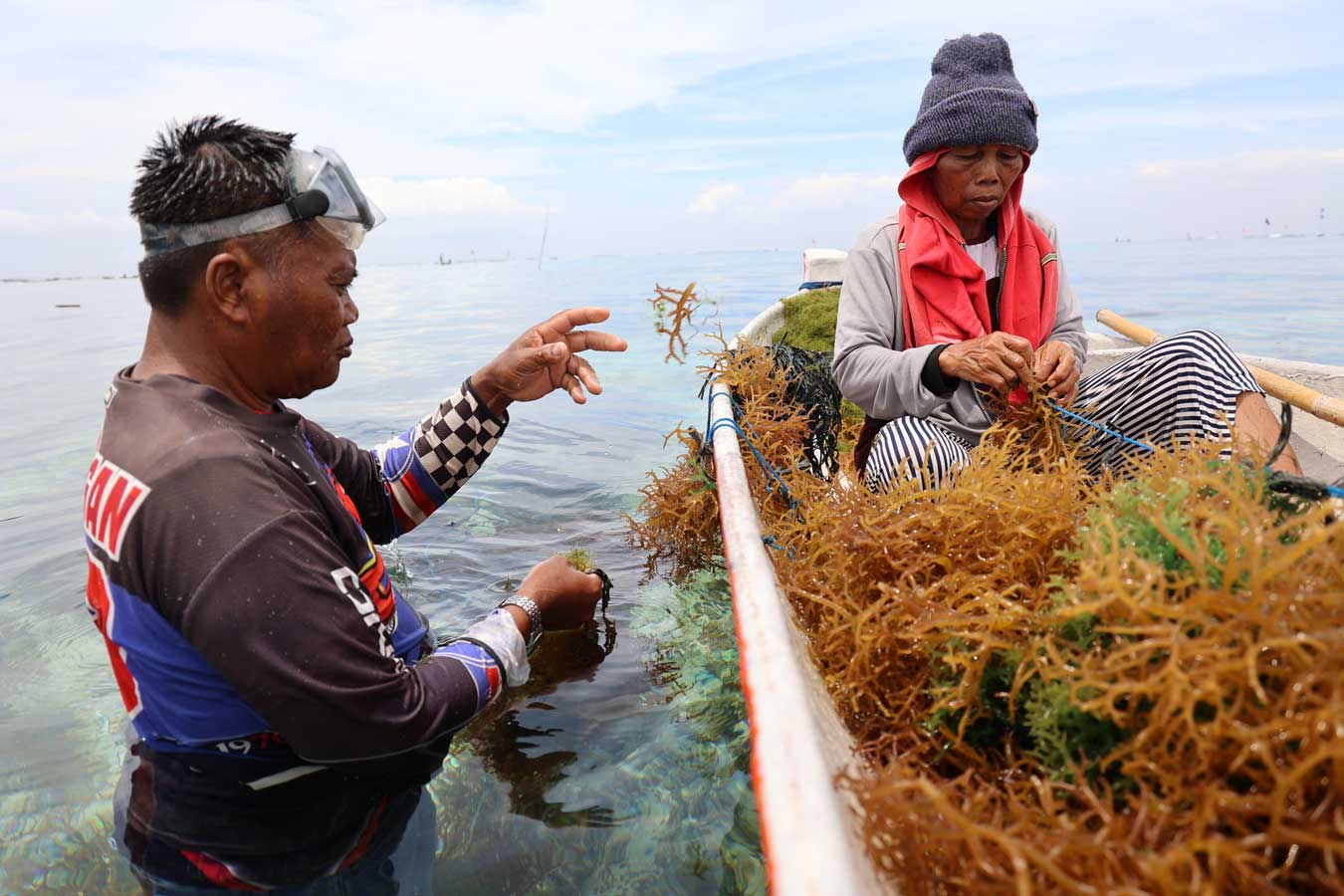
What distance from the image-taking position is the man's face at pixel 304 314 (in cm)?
201

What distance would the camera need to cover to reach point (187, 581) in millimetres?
1653

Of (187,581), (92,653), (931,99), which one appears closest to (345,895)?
(187,581)

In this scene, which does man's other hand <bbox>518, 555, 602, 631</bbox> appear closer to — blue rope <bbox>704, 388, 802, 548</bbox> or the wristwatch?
the wristwatch

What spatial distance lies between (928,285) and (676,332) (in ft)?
4.69

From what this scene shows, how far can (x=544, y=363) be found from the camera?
3084mm

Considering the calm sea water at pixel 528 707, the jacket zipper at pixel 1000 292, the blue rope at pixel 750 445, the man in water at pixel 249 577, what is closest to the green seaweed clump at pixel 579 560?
the calm sea water at pixel 528 707

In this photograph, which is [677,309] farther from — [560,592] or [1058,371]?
[560,592]

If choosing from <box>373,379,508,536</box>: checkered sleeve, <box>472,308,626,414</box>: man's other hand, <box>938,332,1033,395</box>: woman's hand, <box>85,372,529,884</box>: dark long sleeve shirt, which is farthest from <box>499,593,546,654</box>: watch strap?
<box>938,332,1033,395</box>: woman's hand

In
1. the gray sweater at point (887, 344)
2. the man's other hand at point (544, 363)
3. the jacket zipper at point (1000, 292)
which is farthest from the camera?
the jacket zipper at point (1000, 292)

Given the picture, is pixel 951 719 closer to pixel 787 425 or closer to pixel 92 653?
pixel 787 425

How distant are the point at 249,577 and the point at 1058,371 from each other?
2762 mm

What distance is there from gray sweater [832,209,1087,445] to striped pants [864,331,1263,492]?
10 cm

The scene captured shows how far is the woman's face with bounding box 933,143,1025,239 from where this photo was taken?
3.30 meters

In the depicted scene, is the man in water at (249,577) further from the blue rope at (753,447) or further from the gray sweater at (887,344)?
the gray sweater at (887,344)
